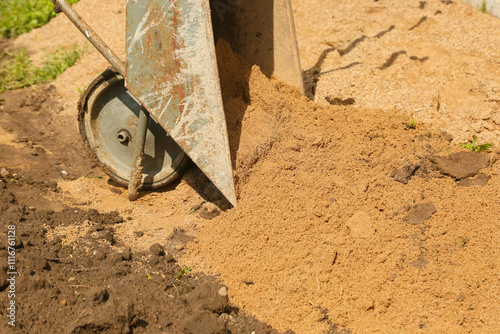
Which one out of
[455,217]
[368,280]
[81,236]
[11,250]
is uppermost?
[11,250]

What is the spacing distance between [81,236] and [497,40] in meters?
4.37

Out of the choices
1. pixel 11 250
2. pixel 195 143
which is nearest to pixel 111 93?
pixel 195 143

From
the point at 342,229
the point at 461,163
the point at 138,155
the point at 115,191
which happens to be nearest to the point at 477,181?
the point at 461,163

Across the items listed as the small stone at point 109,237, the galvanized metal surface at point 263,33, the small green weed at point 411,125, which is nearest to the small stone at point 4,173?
the small stone at point 109,237

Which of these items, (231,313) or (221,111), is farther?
(221,111)

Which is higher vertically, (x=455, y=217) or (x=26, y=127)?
(x=26, y=127)

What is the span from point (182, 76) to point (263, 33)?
1.22m

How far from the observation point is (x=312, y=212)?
10.2 feet

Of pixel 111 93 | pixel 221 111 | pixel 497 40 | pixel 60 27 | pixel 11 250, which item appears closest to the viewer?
pixel 11 250

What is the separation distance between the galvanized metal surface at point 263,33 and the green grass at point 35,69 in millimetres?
2478

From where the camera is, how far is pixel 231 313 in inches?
108

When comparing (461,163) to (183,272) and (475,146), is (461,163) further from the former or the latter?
(183,272)

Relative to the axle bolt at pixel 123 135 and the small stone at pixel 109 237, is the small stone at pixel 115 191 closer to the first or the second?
the axle bolt at pixel 123 135

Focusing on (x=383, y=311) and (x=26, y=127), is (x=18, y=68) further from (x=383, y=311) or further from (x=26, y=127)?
(x=383, y=311)
